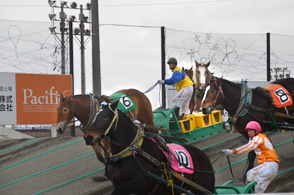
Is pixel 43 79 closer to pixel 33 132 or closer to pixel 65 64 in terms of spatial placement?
pixel 65 64

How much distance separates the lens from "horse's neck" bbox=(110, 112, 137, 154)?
7.35 meters

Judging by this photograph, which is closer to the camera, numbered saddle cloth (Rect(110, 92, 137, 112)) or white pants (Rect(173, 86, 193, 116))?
numbered saddle cloth (Rect(110, 92, 137, 112))

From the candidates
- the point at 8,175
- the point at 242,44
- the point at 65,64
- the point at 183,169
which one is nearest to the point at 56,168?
the point at 8,175

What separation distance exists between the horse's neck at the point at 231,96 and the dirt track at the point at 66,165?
1.70 m

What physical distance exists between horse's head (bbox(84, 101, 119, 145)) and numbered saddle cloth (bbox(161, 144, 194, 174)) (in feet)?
3.12

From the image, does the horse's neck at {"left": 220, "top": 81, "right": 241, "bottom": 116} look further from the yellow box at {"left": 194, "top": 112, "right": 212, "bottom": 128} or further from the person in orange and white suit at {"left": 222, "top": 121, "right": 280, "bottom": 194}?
the person in orange and white suit at {"left": 222, "top": 121, "right": 280, "bottom": 194}

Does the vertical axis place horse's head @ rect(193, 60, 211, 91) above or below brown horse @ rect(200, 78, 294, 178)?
above

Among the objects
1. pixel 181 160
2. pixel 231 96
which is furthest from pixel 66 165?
Result: pixel 181 160

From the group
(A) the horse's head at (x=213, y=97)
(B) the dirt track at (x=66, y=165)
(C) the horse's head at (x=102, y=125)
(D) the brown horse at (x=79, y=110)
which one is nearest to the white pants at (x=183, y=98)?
(B) the dirt track at (x=66, y=165)

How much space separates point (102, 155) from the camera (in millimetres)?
10719

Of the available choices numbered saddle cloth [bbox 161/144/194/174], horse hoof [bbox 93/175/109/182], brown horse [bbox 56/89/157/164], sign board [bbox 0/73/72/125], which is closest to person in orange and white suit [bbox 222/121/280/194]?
numbered saddle cloth [bbox 161/144/194/174]

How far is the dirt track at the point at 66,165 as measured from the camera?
1177cm

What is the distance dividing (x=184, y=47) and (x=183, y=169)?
8370 mm

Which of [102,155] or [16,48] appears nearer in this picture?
[102,155]
